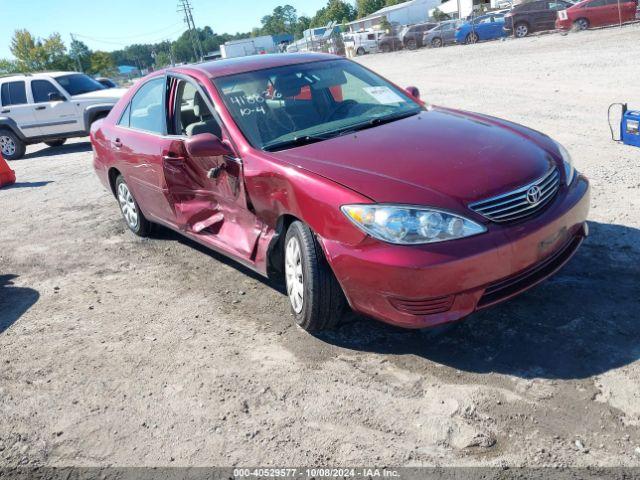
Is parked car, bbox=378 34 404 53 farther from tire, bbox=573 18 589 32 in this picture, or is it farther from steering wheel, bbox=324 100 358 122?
steering wheel, bbox=324 100 358 122

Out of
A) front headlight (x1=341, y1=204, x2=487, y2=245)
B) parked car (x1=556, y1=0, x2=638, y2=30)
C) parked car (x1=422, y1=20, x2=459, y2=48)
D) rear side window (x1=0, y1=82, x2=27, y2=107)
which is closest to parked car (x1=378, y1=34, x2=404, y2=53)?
parked car (x1=422, y1=20, x2=459, y2=48)

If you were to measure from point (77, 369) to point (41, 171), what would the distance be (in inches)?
357

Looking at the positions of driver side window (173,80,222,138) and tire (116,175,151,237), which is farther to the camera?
tire (116,175,151,237)

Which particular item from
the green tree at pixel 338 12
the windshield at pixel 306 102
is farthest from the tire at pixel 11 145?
the green tree at pixel 338 12

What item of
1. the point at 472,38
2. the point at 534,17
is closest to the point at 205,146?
the point at 534,17

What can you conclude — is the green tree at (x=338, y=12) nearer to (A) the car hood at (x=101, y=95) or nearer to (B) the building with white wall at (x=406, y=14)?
(B) the building with white wall at (x=406, y=14)

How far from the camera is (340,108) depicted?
14.6ft

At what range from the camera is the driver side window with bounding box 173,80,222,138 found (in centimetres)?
448

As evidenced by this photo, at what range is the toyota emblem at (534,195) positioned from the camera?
3305mm

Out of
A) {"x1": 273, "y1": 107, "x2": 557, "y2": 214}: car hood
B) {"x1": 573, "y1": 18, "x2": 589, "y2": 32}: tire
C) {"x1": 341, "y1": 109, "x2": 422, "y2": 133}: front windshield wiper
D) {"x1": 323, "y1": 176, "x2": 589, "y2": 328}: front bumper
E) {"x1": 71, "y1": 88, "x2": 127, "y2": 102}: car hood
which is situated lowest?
{"x1": 323, "y1": 176, "x2": 589, "y2": 328}: front bumper

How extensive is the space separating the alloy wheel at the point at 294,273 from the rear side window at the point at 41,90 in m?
12.1

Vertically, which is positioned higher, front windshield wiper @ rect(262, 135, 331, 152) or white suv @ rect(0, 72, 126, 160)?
white suv @ rect(0, 72, 126, 160)

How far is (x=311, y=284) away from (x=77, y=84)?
12.9 metres

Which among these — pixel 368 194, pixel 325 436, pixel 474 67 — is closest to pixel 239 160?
pixel 368 194
